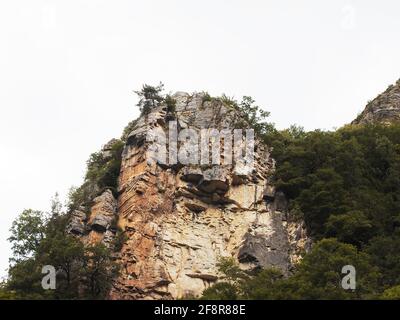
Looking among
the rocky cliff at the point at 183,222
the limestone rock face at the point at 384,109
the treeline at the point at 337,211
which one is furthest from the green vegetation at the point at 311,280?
the limestone rock face at the point at 384,109

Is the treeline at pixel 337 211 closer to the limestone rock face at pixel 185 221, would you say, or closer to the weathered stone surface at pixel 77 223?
the limestone rock face at pixel 185 221

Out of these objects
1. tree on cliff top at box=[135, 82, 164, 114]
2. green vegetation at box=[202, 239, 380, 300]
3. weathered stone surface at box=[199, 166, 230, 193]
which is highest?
tree on cliff top at box=[135, 82, 164, 114]

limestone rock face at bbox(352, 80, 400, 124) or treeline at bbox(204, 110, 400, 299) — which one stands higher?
limestone rock face at bbox(352, 80, 400, 124)

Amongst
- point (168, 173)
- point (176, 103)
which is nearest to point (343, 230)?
point (168, 173)

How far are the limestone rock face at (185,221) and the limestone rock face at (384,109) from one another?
49.3 feet

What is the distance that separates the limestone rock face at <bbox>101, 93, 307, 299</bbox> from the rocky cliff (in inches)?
2.2

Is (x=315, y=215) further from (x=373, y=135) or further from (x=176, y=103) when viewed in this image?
(x=176, y=103)

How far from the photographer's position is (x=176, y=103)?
185 feet

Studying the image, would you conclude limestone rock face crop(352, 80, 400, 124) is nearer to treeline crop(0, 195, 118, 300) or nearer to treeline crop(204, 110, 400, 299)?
treeline crop(204, 110, 400, 299)

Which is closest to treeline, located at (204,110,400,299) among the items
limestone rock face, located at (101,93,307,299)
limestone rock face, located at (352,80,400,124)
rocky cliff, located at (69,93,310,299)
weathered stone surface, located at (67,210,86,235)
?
rocky cliff, located at (69,93,310,299)

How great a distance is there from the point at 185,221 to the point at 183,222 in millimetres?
180

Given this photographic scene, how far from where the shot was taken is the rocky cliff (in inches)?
1753
